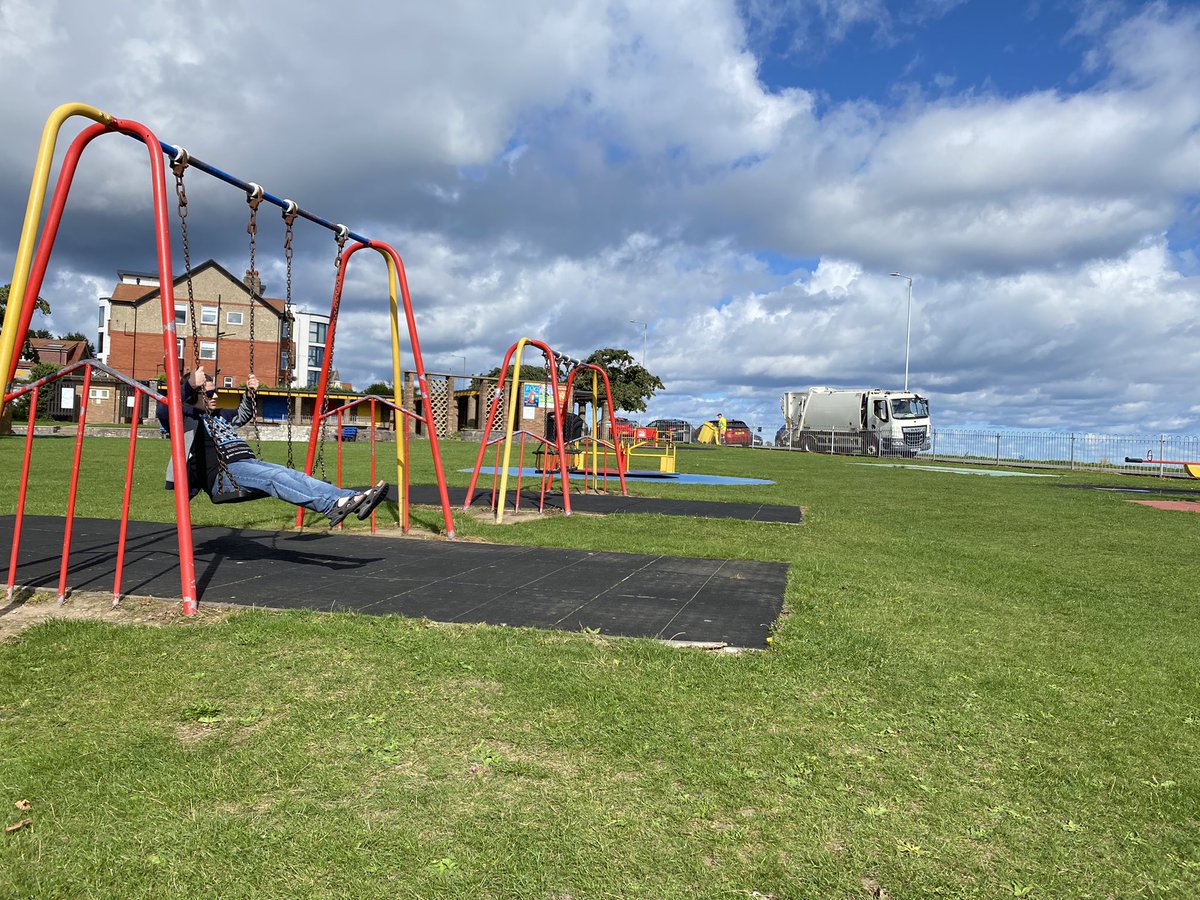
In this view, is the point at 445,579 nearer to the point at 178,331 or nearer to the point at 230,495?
the point at 230,495

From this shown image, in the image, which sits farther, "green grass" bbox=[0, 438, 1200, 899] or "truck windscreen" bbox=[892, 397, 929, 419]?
"truck windscreen" bbox=[892, 397, 929, 419]

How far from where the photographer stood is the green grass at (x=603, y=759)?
8.09 ft

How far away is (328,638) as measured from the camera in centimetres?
473

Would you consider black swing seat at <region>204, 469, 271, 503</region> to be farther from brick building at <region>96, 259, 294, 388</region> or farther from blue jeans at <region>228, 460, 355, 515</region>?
brick building at <region>96, 259, 294, 388</region>

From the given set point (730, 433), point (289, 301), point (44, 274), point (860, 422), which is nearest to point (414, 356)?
point (289, 301)

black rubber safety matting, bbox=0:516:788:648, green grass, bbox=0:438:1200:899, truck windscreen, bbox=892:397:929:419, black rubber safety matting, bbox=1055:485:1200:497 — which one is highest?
truck windscreen, bbox=892:397:929:419

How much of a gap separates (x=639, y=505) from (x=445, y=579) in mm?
7111

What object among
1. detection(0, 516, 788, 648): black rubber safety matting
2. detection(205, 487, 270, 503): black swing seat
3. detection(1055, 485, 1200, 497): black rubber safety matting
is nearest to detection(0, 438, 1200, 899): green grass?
detection(0, 516, 788, 648): black rubber safety matting

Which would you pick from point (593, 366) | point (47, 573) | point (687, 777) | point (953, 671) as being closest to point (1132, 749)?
point (953, 671)

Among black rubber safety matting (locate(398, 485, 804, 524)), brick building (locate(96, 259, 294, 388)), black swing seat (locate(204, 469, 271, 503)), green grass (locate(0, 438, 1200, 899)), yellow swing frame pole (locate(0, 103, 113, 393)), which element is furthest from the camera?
brick building (locate(96, 259, 294, 388))

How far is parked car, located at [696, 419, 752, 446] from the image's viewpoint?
60.9 metres

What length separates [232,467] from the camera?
6477mm

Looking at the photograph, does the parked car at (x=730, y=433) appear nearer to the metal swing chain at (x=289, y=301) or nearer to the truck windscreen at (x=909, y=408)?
the truck windscreen at (x=909, y=408)

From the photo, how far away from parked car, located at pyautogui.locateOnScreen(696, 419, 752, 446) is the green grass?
55.3m
